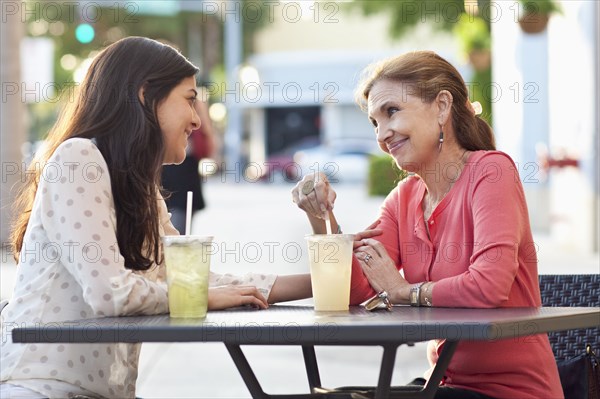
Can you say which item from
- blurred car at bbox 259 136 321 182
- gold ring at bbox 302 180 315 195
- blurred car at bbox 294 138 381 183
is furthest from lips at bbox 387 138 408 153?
blurred car at bbox 294 138 381 183

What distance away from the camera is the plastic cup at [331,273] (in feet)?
8.24

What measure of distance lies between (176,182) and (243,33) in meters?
44.7

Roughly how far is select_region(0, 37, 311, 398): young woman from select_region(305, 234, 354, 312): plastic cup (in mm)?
161

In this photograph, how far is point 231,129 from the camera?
150 feet

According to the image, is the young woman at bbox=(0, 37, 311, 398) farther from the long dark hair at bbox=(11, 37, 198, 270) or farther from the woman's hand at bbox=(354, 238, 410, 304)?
the woman's hand at bbox=(354, 238, 410, 304)

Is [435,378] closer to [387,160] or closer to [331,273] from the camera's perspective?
[331,273]

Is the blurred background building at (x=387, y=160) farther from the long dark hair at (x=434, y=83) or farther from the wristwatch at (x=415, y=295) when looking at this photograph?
the wristwatch at (x=415, y=295)

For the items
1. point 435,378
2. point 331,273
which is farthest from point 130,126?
point 435,378

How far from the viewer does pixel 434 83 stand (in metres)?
2.89

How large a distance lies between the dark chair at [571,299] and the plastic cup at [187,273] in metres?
1.26

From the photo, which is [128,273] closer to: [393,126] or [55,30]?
[393,126]

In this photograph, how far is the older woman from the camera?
8.65 feet

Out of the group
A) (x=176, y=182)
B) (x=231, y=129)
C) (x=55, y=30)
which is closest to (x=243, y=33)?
(x=231, y=129)

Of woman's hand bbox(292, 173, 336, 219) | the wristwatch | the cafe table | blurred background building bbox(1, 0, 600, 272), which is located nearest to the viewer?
the cafe table
